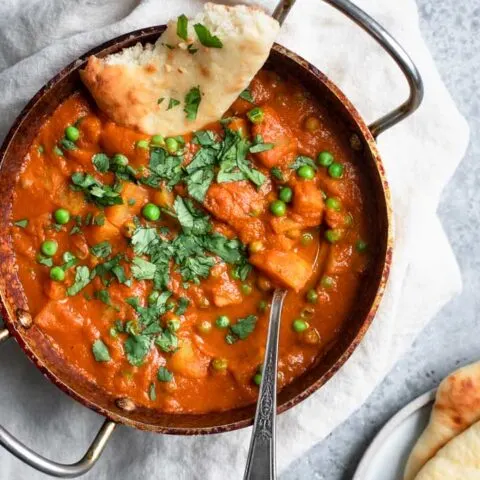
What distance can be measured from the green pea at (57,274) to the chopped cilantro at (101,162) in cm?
Result: 56

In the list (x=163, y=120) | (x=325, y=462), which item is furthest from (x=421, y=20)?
(x=325, y=462)

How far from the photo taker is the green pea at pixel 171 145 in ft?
13.6

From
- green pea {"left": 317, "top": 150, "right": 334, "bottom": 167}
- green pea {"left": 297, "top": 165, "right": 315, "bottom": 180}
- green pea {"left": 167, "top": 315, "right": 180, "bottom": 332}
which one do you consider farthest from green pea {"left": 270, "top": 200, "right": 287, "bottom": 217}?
green pea {"left": 167, "top": 315, "right": 180, "bottom": 332}

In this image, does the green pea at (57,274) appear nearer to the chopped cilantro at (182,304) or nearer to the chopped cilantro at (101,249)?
the chopped cilantro at (101,249)

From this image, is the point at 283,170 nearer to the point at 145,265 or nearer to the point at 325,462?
the point at 145,265

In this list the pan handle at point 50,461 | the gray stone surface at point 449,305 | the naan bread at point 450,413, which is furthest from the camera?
the gray stone surface at point 449,305

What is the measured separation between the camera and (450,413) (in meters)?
4.56

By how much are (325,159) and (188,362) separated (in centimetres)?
130

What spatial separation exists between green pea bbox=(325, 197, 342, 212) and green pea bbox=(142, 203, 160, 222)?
89 cm

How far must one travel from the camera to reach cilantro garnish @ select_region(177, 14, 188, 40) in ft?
12.8

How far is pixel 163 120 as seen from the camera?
4.15 meters

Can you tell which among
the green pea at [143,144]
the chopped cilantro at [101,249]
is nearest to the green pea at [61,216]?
the chopped cilantro at [101,249]

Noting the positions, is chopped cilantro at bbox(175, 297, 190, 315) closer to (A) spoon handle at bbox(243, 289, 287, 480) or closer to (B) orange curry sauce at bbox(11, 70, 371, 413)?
(B) orange curry sauce at bbox(11, 70, 371, 413)

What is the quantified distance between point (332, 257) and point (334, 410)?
1004 mm
